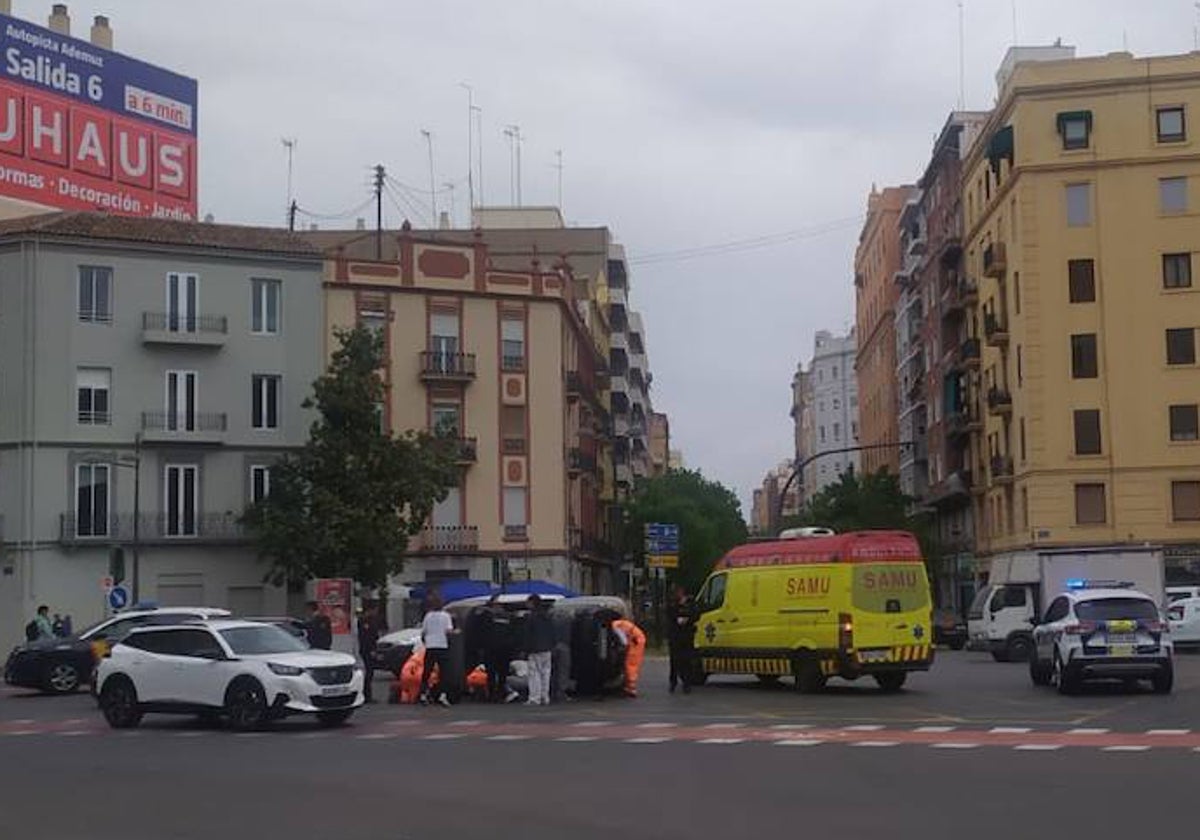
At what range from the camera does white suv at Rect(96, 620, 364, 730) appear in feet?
76.4

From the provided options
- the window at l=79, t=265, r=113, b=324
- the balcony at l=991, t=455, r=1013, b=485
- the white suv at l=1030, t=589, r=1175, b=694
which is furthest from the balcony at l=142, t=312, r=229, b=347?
the white suv at l=1030, t=589, r=1175, b=694

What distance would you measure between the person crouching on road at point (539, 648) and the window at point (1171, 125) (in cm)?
4375

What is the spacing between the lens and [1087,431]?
205 feet

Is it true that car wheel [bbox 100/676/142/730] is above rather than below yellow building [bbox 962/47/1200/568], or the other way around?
below

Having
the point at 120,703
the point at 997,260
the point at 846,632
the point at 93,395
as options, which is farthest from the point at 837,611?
the point at 997,260

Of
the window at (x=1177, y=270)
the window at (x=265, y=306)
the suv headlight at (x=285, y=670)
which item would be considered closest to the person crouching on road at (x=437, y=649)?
the suv headlight at (x=285, y=670)

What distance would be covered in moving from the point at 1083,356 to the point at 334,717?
44838 millimetres

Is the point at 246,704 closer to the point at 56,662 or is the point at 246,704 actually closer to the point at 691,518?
the point at 56,662

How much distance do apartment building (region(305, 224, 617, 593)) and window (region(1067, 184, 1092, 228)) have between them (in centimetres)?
1990

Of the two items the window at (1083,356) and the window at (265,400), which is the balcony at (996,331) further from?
the window at (265,400)

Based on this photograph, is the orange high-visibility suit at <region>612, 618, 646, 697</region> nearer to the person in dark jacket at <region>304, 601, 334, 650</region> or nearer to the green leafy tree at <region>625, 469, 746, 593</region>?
the person in dark jacket at <region>304, 601, 334, 650</region>

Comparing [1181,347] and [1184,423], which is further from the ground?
[1181,347]

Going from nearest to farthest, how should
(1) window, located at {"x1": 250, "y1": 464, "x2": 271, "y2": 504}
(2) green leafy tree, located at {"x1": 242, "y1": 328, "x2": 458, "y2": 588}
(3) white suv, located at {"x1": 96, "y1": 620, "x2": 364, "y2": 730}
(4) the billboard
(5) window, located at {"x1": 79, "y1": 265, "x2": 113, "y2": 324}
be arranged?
(3) white suv, located at {"x1": 96, "y1": 620, "x2": 364, "y2": 730}, (2) green leafy tree, located at {"x1": 242, "y1": 328, "x2": 458, "y2": 588}, (5) window, located at {"x1": 79, "y1": 265, "x2": 113, "y2": 324}, (4) the billboard, (1) window, located at {"x1": 250, "y1": 464, "x2": 271, "y2": 504}

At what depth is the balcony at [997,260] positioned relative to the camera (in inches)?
2625
